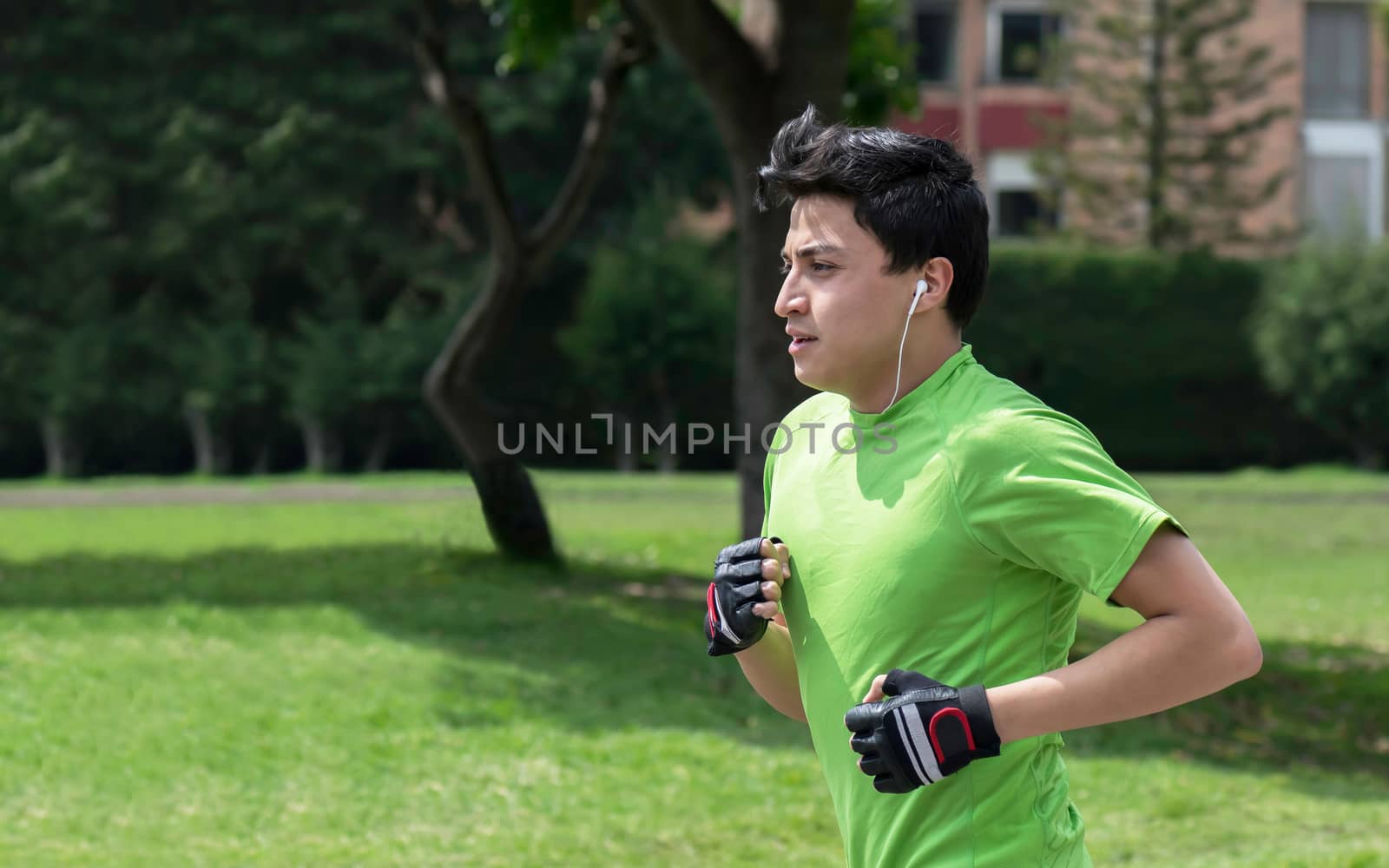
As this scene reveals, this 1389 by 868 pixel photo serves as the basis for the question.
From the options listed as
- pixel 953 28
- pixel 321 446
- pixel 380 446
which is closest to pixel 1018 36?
pixel 953 28

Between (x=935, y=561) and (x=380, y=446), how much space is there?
23020mm

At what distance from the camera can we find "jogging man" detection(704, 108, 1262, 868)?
2.11 m

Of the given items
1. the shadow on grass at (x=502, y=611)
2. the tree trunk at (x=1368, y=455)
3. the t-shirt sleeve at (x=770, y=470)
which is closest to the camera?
the t-shirt sleeve at (x=770, y=470)

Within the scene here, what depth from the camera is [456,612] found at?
10086mm

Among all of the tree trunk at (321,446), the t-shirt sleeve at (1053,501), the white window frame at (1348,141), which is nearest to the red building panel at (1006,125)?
the white window frame at (1348,141)

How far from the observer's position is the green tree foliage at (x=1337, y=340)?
24922mm

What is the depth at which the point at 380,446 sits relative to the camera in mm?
24656

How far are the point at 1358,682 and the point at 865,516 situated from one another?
9024 mm

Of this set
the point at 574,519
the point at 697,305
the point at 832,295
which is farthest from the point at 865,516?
the point at 697,305

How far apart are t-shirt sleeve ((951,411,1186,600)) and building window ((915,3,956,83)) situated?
3376 cm

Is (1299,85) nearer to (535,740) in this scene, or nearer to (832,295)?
(535,740)

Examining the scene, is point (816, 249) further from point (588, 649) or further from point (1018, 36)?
point (1018, 36)

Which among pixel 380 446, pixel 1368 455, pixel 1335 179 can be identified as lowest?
pixel 1368 455

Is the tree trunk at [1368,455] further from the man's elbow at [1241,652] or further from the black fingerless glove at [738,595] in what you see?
the man's elbow at [1241,652]
